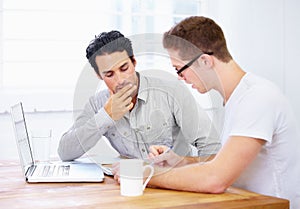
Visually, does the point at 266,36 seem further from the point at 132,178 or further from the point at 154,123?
the point at 132,178

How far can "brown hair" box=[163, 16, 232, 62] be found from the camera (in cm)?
153

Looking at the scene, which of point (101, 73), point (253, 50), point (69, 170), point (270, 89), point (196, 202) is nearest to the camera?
point (196, 202)

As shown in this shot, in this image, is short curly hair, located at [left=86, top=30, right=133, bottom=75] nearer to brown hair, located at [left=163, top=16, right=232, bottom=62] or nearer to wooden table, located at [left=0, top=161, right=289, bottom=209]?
brown hair, located at [left=163, top=16, right=232, bottom=62]

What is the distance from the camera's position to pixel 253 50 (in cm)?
286

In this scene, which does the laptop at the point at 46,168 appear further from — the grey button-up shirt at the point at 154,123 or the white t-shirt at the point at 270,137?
the white t-shirt at the point at 270,137

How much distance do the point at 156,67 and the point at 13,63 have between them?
1.29 m

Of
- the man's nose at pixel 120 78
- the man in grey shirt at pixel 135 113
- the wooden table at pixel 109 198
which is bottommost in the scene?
the wooden table at pixel 109 198

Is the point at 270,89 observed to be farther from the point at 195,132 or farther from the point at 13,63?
the point at 13,63

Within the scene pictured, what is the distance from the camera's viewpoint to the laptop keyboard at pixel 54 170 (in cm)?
158

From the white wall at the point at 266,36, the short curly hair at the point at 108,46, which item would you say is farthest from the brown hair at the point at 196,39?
the white wall at the point at 266,36

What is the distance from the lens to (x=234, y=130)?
1.37 m

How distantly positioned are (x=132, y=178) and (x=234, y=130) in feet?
1.01

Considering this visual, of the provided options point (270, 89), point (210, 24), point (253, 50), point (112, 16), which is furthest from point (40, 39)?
point (270, 89)

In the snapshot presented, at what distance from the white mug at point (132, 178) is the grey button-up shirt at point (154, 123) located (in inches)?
9.4
